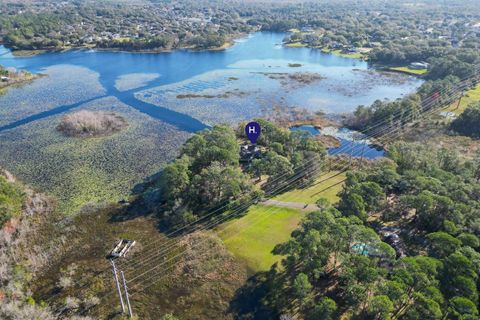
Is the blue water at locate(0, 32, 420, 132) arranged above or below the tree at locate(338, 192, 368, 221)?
above

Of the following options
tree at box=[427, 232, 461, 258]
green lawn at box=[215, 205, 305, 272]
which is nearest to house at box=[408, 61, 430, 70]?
green lawn at box=[215, 205, 305, 272]

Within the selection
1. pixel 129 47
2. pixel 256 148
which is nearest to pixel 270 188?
pixel 256 148

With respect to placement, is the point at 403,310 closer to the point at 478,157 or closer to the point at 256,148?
the point at 478,157

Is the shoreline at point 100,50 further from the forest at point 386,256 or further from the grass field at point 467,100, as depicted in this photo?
the forest at point 386,256

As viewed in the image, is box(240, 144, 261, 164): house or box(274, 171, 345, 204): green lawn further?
box(240, 144, 261, 164): house

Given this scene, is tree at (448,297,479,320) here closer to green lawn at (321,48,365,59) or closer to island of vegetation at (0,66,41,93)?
island of vegetation at (0,66,41,93)

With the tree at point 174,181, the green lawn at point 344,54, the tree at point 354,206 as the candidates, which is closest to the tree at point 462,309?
the tree at point 354,206

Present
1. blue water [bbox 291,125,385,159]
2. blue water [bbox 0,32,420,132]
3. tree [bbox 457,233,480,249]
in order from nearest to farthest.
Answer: tree [bbox 457,233,480,249], blue water [bbox 291,125,385,159], blue water [bbox 0,32,420,132]
